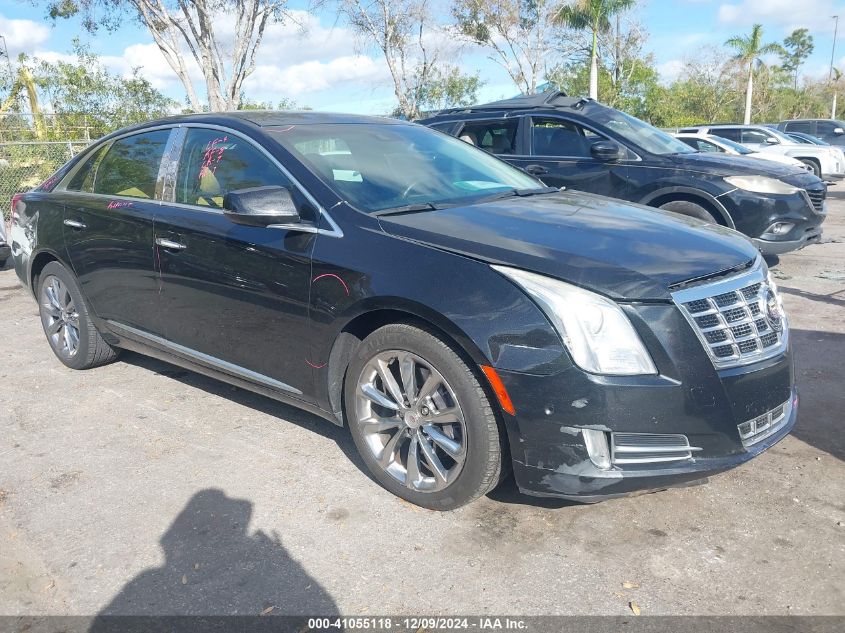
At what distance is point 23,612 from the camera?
268cm

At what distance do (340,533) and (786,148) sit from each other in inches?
779

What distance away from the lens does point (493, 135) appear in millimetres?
8766

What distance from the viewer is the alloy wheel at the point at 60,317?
17.2 ft

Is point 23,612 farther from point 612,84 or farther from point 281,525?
point 612,84

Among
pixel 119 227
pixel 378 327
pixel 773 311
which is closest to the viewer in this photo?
pixel 773 311

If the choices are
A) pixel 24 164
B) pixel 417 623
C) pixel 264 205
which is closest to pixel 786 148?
pixel 24 164


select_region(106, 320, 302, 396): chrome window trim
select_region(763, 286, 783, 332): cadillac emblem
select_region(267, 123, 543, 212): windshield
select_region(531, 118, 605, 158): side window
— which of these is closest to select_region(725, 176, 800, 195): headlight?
select_region(531, 118, 605, 158): side window

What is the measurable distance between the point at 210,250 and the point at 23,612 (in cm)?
190

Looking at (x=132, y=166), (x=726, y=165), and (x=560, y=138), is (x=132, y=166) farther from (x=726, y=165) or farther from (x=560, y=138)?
(x=726, y=165)

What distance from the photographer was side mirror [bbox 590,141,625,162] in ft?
25.3

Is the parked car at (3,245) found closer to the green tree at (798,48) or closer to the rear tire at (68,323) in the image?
the rear tire at (68,323)

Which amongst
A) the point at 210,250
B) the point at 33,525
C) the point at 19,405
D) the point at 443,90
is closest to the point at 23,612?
the point at 33,525

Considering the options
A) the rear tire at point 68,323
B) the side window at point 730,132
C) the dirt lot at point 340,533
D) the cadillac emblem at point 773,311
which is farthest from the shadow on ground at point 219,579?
the side window at point 730,132

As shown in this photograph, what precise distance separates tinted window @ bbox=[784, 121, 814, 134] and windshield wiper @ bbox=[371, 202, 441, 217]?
26.4 meters
